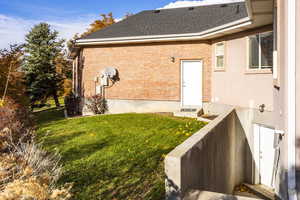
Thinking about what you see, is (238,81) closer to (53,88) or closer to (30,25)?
(53,88)

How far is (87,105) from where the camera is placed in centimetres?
1525

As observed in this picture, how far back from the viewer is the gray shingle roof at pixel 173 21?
14.5m

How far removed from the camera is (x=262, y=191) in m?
9.23

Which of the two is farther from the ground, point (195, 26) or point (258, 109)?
point (195, 26)

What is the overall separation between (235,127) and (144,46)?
7445 mm

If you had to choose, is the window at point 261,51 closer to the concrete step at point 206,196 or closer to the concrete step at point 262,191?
the concrete step at point 262,191

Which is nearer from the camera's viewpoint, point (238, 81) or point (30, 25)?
point (238, 81)

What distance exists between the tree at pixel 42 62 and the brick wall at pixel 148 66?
33.9 feet

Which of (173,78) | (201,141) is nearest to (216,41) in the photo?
(173,78)

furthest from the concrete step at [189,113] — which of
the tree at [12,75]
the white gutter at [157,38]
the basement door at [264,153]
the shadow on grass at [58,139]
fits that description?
the tree at [12,75]

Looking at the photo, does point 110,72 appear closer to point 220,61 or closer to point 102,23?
point 220,61

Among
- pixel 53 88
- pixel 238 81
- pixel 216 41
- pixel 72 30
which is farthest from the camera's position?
pixel 72 30

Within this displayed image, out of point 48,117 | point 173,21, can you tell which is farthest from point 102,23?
point 48,117

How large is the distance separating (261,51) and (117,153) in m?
6.45
